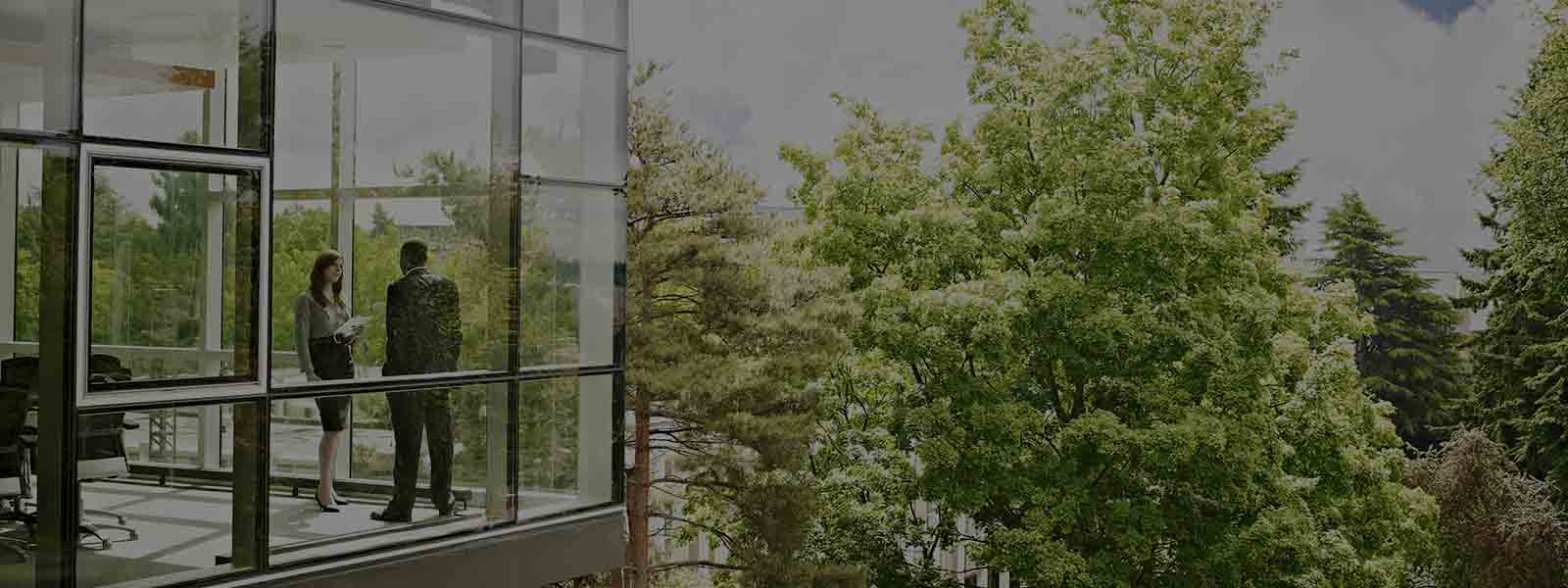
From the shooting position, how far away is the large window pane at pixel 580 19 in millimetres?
7871

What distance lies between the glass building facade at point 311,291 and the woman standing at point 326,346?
16 mm

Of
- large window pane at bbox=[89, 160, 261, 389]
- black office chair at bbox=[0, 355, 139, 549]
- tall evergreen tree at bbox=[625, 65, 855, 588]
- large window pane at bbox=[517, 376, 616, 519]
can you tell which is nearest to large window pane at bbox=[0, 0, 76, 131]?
large window pane at bbox=[89, 160, 261, 389]

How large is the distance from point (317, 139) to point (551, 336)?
1939 mm

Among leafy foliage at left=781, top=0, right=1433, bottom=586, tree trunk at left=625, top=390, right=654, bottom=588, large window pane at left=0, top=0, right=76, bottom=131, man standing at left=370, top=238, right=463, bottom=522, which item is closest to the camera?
large window pane at left=0, top=0, right=76, bottom=131

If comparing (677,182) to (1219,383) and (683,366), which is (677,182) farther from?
(1219,383)

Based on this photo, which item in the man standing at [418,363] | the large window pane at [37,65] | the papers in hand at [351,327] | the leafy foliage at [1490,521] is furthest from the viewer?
the leafy foliage at [1490,521]

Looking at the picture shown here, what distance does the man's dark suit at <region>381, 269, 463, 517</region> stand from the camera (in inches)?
281

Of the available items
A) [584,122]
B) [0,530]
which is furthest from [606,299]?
[0,530]

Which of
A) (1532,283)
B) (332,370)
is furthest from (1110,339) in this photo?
(1532,283)

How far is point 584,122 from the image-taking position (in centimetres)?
820

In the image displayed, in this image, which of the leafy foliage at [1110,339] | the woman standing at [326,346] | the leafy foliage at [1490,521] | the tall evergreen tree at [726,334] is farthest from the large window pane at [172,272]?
the leafy foliage at [1490,521]

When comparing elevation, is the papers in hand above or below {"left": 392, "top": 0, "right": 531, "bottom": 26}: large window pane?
below

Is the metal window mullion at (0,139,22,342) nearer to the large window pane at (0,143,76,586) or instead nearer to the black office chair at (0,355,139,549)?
the large window pane at (0,143,76,586)

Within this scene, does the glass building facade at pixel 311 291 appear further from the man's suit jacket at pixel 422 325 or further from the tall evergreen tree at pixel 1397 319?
the tall evergreen tree at pixel 1397 319
